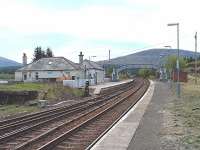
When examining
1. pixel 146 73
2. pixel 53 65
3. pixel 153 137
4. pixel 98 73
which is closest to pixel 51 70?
pixel 53 65

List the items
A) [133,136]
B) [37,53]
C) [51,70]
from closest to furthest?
[133,136] < [51,70] < [37,53]

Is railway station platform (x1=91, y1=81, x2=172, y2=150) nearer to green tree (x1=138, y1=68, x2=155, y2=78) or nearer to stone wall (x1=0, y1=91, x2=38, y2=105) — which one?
stone wall (x1=0, y1=91, x2=38, y2=105)

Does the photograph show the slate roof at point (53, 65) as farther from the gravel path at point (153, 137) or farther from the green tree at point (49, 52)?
the gravel path at point (153, 137)

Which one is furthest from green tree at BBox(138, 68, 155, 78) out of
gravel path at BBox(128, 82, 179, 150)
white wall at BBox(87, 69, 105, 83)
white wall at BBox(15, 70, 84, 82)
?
gravel path at BBox(128, 82, 179, 150)

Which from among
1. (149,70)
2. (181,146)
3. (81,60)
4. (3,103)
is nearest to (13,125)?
(181,146)

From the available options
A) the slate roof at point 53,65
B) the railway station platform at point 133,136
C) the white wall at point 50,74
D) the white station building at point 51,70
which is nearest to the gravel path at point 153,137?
the railway station platform at point 133,136

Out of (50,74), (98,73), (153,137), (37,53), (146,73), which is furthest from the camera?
(146,73)

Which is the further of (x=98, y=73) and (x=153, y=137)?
(x=98, y=73)

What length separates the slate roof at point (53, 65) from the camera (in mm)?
95250

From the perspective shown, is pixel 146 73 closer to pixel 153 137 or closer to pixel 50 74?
pixel 50 74

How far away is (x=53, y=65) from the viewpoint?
9606 centimetres

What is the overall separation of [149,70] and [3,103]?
15155 cm

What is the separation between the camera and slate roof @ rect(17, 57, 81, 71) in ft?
313

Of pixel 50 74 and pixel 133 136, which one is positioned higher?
pixel 50 74
